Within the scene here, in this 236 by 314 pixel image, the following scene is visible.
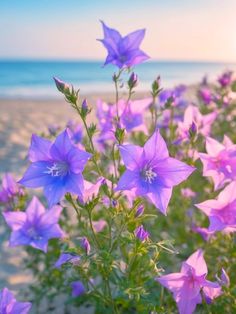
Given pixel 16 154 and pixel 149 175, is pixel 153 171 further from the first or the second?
pixel 16 154

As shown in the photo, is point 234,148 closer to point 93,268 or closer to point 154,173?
point 154,173

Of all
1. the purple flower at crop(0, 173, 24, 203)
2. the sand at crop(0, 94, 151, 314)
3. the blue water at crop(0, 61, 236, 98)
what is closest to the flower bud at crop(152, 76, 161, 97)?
the blue water at crop(0, 61, 236, 98)

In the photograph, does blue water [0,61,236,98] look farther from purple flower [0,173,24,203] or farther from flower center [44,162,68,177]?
purple flower [0,173,24,203]

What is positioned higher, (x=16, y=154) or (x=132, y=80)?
(x=132, y=80)

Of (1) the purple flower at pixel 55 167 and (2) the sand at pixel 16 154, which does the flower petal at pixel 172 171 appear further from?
(2) the sand at pixel 16 154

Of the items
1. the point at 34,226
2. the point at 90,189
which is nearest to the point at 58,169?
the point at 90,189

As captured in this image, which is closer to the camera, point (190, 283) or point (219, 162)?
point (190, 283)
